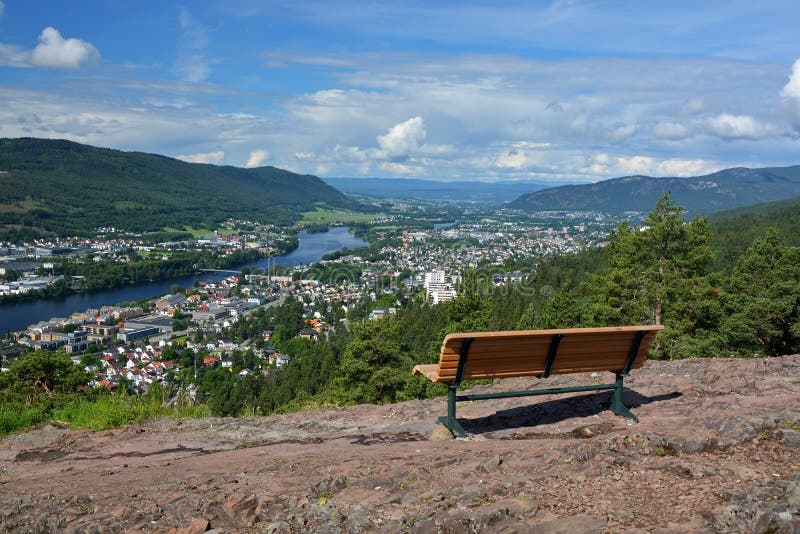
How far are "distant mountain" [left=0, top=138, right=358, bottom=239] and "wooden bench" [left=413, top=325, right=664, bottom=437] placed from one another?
129 metres

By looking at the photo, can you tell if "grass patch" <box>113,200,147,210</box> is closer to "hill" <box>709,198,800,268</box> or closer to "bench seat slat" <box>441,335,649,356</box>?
"hill" <box>709,198,800,268</box>

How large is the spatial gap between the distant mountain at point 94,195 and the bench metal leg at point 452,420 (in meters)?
129

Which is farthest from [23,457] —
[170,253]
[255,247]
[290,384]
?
[255,247]

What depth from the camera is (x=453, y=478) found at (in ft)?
11.1

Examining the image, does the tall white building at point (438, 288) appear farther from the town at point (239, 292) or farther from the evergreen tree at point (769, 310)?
the evergreen tree at point (769, 310)

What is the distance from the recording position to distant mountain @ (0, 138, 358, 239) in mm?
124688

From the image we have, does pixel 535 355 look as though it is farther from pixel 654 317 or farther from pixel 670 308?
pixel 654 317

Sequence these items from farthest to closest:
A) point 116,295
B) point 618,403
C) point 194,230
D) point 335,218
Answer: point 335,218 → point 194,230 → point 116,295 → point 618,403

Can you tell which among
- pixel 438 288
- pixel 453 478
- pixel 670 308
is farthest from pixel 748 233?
pixel 453 478

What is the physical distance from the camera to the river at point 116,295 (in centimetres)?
5878

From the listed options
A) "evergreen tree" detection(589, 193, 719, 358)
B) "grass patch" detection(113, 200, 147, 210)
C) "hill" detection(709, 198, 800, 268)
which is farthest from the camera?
"grass patch" detection(113, 200, 147, 210)

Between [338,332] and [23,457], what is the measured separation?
44.2m

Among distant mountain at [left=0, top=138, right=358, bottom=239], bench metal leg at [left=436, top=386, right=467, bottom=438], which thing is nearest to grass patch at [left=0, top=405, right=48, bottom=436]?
bench metal leg at [left=436, top=386, right=467, bottom=438]

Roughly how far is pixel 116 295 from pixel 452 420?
7749cm
